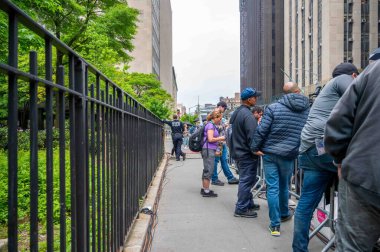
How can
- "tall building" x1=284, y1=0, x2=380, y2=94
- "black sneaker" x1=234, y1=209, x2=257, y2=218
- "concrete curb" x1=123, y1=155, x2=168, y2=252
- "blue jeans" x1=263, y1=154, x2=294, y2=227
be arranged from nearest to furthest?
"concrete curb" x1=123, y1=155, x2=168, y2=252
"blue jeans" x1=263, y1=154, x2=294, y2=227
"black sneaker" x1=234, y1=209, x2=257, y2=218
"tall building" x1=284, y1=0, x2=380, y2=94

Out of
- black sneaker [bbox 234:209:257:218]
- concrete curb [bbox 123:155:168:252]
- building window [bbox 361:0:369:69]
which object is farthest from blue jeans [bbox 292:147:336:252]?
building window [bbox 361:0:369:69]

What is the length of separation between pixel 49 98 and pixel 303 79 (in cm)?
7306

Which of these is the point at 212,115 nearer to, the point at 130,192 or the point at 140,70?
the point at 130,192

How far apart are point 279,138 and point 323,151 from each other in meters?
1.66

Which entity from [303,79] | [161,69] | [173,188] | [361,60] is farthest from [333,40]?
[161,69]

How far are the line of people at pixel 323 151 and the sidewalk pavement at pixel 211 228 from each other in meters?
0.28

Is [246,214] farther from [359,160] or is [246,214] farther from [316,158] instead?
[359,160]

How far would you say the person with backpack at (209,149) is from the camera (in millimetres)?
8219

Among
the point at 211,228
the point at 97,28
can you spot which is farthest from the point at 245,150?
the point at 97,28

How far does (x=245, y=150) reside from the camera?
6.29 meters

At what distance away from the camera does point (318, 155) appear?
3914 mm

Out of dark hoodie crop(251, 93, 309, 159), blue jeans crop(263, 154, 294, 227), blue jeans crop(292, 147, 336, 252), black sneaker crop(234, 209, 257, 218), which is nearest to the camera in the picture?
blue jeans crop(292, 147, 336, 252)

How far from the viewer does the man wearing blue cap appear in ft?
20.6

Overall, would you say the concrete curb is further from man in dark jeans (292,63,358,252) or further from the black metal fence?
man in dark jeans (292,63,358,252)
